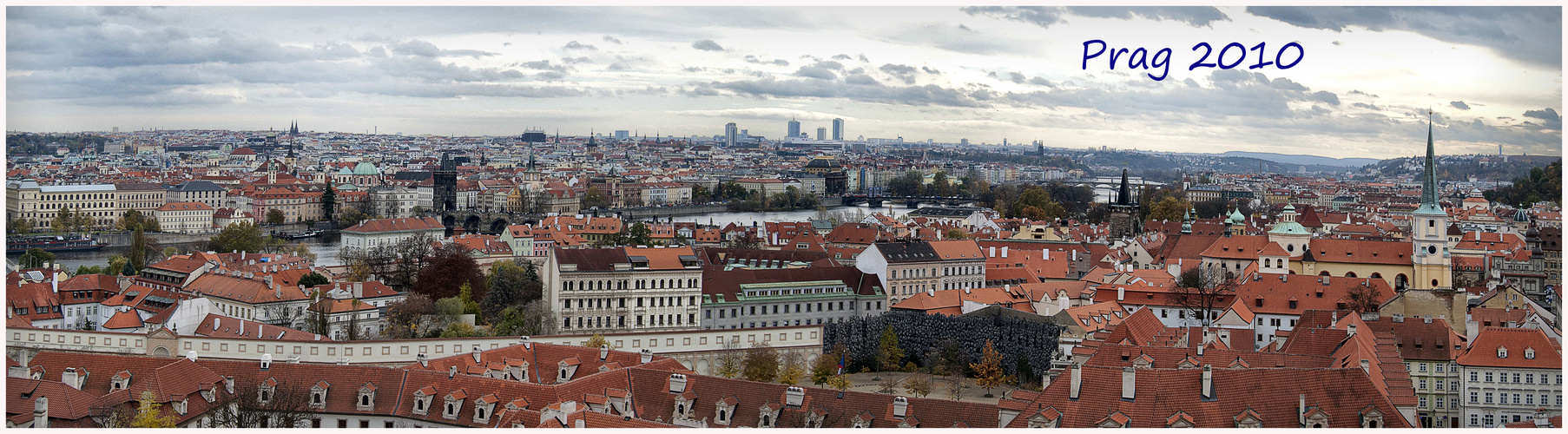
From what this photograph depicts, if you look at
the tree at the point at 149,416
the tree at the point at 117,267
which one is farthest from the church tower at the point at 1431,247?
the tree at the point at 117,267

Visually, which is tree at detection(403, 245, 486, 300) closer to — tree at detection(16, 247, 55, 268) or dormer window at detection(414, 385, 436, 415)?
tree at detection(16, 247, 55, 268)

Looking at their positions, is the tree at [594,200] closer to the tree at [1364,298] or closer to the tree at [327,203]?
the tree at [327,203]

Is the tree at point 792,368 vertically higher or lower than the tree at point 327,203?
lower

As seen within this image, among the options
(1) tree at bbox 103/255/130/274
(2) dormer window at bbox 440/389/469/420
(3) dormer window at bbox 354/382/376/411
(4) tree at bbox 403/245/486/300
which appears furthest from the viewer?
(1) tree at bbox 103/255/130/274

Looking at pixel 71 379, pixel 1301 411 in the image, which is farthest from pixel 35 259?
pixel 1301 411

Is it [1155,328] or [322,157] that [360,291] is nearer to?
[1155,328]

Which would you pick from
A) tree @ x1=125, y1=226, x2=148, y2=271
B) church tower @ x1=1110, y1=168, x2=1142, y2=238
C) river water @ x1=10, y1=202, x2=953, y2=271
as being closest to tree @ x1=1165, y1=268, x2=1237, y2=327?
church tower @ x1=1110, y1=168, x2=1142, y2=238
